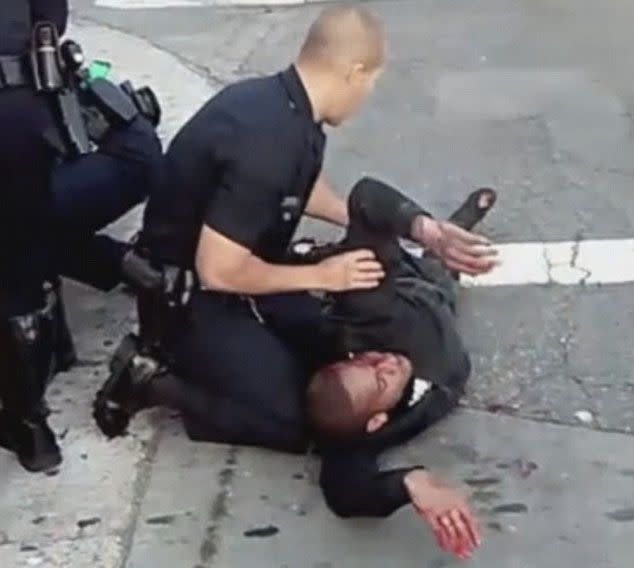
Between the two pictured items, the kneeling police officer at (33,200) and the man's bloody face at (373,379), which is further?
the man's bloody face at (373,379)

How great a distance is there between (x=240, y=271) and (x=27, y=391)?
0.58 metres

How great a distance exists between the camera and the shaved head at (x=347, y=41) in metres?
3.97

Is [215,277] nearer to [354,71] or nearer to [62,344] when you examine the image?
[354,71]

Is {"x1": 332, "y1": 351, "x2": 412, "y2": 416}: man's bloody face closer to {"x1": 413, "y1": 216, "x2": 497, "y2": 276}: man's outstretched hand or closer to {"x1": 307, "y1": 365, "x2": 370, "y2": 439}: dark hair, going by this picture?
{"x1": 307, "y1": 365, "x2": 370, "y2": 439}: dark hair

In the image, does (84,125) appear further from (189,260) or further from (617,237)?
(617,237)

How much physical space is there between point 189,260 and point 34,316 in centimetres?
39

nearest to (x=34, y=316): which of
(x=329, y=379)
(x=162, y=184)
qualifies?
(x=162, y=184)

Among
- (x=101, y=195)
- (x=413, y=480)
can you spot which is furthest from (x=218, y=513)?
(x=101, y=195)

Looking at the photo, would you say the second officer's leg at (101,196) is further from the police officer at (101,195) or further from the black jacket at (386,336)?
the black jacket at (386,336)

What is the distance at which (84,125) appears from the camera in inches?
172

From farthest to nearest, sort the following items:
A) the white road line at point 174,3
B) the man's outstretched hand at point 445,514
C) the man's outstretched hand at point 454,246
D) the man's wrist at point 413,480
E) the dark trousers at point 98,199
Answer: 1. the white road line at point 174,3
2. the dark trousers at point 98,199
3. the man's outstretched hand at point 454,246
4. the man's wrist at point 413,480
5. the man's outstretched hand at point 445,514

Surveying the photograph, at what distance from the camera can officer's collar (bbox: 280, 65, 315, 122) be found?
4035 millimetres

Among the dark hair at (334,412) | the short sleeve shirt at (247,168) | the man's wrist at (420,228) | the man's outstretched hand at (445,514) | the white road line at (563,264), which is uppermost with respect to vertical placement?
the short sleeve shirt at (247,168)

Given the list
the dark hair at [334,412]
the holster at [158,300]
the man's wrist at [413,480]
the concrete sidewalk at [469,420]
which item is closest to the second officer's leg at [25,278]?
the concrete sidewalk at [469,420]
